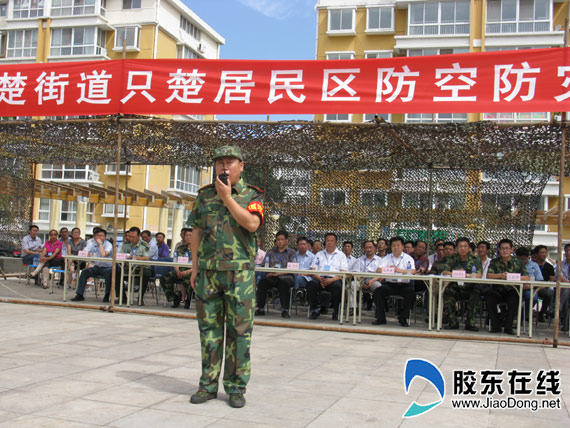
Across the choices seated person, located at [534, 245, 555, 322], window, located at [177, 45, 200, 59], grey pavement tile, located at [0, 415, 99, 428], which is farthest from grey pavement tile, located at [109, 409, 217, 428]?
window, located at [177, 45, 200, 59]

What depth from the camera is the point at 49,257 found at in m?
11.8

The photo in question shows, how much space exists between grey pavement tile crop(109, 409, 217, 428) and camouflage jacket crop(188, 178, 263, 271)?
3.10 ft

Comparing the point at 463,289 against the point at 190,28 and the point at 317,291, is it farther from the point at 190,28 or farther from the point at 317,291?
the point at 190,28

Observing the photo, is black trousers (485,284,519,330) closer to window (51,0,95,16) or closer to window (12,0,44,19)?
window (51,0,95,16)

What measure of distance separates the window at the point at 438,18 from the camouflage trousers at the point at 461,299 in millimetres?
23800

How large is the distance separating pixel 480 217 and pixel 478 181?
0.65 metres

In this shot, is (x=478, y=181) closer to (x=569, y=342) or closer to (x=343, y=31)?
(x=569, y=342)

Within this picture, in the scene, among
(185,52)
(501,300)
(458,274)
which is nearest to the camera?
(458,274)

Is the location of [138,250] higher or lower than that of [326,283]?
higher

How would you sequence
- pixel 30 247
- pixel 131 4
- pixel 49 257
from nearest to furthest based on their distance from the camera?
pixel 49 257, pixel 30 247, pixel 131 4

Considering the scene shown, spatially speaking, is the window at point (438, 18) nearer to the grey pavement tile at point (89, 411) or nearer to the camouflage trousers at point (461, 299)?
the camouflage trousers at point (461, 299)

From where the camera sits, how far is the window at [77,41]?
32875mm

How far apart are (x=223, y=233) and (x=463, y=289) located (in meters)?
5.26

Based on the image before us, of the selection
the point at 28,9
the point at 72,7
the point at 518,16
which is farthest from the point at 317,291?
the point at 28,9
